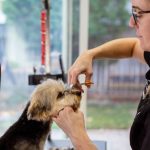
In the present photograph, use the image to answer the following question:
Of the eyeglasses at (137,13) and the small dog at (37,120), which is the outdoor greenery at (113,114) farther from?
the eyeglasses at (137,13)

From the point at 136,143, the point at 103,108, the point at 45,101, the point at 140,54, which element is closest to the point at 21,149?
the point at 45,101

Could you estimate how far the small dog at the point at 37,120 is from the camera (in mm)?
1510

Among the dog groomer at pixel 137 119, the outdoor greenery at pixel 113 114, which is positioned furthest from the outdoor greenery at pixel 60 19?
the dog groomer at pixel 137 119

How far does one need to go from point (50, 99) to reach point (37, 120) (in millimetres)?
129

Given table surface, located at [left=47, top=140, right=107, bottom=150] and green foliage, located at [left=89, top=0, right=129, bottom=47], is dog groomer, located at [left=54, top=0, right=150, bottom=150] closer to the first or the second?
table surface, located at [left=47, top=140, right=107, bottom=150]

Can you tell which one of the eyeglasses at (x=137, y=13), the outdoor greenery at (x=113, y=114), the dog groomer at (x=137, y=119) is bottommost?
the outdoor greenery at (x=113, y=114)

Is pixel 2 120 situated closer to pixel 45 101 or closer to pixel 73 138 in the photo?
pixel 45 101

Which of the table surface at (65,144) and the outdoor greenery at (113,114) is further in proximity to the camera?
the outdoor greenery at (113,114)

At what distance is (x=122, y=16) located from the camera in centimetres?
271

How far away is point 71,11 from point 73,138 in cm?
188

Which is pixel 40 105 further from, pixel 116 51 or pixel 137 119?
pixel 137 119

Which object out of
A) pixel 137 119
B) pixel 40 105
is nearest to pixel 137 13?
pixel 137 119

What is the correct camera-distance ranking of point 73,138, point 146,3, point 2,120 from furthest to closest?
point 2,120, point 73,138, point 146,3

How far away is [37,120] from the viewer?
154 centimetres
